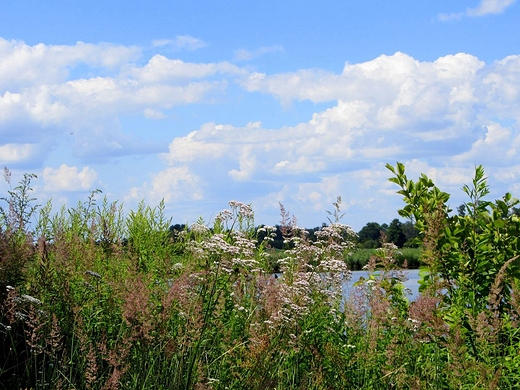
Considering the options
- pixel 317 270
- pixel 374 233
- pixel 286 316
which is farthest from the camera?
pixel 374 233

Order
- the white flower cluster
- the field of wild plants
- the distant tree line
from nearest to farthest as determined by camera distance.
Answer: the field of wild plants
the white flower cluster
the distant tree line

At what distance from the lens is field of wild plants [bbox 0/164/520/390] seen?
13.7 ft

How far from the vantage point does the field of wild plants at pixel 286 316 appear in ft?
13.7

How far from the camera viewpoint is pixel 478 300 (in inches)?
192

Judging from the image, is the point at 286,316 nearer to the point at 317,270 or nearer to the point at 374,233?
the point at 317,270

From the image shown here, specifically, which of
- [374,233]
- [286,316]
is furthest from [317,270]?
[374,233]

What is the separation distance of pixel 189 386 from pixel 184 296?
0.59 m

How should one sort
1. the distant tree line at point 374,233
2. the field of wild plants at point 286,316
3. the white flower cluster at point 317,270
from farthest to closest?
1. the distant tree line at point 374,233
2. the white flower cluster at point 317,270
3. the field of wild plants at point 286,316

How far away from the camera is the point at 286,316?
4.55 meters

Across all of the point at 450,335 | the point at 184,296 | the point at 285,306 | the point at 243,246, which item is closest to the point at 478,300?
the point at 450,335

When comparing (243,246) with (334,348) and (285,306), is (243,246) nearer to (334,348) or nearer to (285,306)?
(285,306)

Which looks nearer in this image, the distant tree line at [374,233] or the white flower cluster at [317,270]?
the white flower cluster at [317,270]

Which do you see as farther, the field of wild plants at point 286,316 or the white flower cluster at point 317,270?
the white flower cluster at point 317,270

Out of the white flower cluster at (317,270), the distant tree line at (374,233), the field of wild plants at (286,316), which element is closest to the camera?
the field of wild plants at (286,316)
